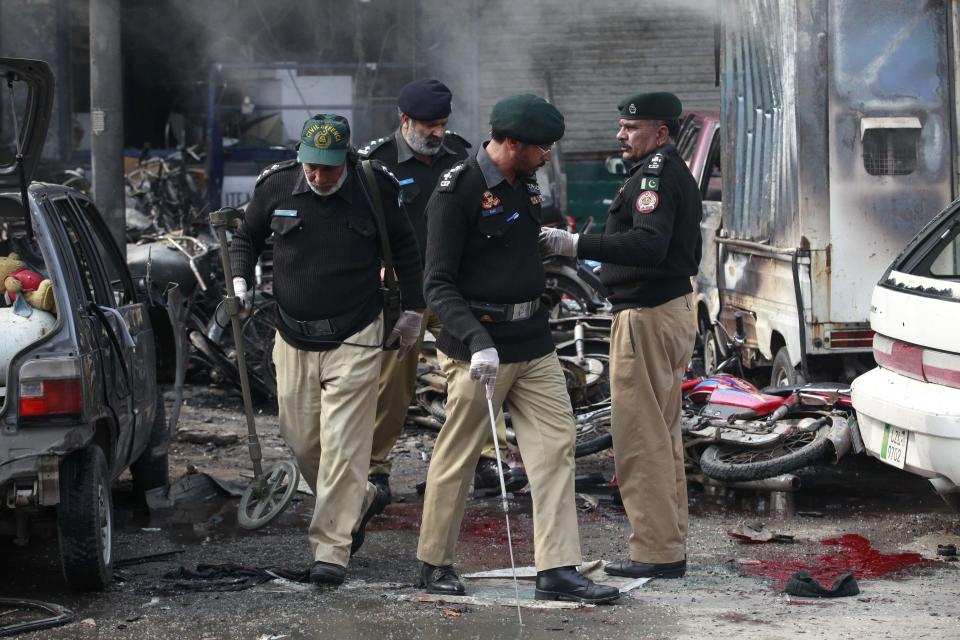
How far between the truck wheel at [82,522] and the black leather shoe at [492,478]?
7.71 feet

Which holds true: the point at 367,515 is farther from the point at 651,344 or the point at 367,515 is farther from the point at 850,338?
the point at 850,338

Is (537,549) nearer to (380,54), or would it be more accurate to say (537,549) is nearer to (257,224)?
(257,224)

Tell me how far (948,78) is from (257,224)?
392 centimetres

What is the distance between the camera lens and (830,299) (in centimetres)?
751

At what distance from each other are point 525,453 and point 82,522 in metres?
1.67

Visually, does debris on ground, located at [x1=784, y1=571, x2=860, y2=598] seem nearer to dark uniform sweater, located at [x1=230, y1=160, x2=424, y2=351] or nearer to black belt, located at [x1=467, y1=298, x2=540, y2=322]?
black belt, located at [x1=467, y1=298, x2=540, y2=322]

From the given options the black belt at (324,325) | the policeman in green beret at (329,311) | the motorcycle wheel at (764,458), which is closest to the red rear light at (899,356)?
the motorcycle wheel at (764,458)

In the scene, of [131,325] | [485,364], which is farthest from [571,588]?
[131,325]

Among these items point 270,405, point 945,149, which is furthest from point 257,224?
point 270,405

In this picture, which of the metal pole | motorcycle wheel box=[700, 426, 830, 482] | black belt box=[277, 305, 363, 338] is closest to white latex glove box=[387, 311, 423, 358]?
black belt box=[277, 305, 363, 338]

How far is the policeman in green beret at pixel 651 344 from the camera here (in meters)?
5.49

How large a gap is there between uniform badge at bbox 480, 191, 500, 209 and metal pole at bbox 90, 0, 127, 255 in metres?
5.25

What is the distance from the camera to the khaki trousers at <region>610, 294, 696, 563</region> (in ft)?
18.0

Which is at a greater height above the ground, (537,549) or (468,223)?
(468,223)
